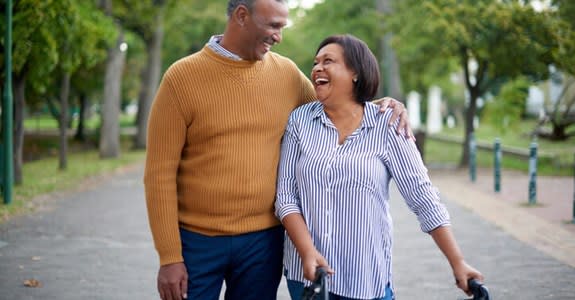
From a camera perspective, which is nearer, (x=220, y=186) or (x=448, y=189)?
(x=220, y=186)

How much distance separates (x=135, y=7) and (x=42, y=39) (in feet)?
38.7

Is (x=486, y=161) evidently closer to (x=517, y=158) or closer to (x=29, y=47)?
(x=517, y=158)

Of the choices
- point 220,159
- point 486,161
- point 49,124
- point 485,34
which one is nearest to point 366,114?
point 220,159

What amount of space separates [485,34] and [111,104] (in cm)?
1148

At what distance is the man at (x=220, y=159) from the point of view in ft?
10.8

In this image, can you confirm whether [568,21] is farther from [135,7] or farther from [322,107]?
[322,107]

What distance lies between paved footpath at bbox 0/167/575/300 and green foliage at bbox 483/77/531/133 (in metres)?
11.7

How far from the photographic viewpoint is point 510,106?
25703 mm

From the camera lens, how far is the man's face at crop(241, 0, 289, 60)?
3.34m

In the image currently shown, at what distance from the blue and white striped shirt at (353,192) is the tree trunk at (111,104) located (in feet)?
77.6

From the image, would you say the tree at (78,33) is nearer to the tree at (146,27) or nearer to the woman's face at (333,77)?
the tree at (146,27)

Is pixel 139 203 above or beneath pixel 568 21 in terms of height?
beneath

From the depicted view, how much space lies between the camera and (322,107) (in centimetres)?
333

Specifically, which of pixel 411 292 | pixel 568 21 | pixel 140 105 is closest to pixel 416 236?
pixel 411 292
